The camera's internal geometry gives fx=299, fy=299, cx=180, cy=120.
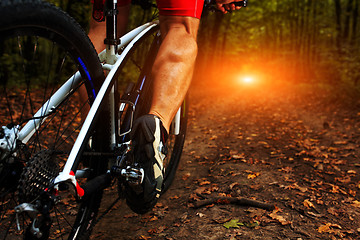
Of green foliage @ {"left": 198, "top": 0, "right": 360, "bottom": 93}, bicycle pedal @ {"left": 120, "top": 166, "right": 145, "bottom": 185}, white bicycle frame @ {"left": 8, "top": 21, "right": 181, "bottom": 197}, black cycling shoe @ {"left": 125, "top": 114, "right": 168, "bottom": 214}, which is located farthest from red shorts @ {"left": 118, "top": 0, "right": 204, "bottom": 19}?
green foliage @ {"left": 198, "top": 0, "right": 360, "bottom": 93}

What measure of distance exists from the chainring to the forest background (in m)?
10.4

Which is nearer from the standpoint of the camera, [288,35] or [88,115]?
[88,115]

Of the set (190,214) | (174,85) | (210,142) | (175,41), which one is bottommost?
(210,142)

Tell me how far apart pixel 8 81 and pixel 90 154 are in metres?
7.33

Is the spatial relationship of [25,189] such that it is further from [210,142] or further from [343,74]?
[343,74]

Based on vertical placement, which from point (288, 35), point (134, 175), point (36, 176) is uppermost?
point (288, 35)

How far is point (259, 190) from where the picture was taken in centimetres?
285

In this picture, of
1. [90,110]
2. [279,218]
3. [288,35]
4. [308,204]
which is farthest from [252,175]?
[288,35]

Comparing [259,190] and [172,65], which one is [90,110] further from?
[259,190]

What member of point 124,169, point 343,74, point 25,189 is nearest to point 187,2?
point 124,169

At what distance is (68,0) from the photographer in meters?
8.49

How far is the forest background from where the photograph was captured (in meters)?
12.5

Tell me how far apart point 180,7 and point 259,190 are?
1.89 m

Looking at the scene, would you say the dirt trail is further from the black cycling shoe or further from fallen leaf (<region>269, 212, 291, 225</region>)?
the black cycling shoe
